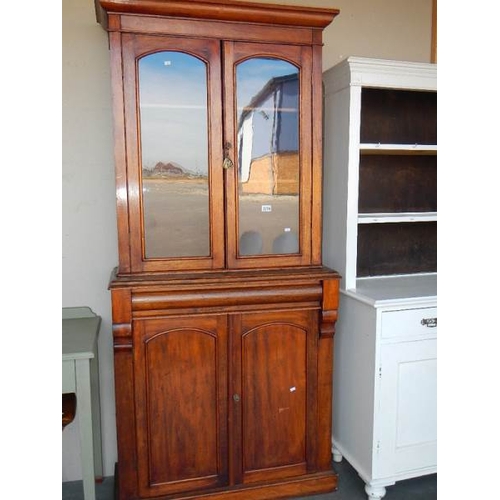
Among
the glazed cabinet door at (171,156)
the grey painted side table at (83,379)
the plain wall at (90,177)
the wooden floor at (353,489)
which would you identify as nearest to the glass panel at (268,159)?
the glazed cabinet door at (171,156)

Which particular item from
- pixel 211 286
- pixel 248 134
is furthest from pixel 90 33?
pixel 211 286

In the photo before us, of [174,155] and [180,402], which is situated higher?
[174,155]

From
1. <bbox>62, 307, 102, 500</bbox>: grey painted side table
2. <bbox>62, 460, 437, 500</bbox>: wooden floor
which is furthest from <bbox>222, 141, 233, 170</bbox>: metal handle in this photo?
<bbox>62, 460, 437, 500</bbox>: wooden floor

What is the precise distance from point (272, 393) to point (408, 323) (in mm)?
645

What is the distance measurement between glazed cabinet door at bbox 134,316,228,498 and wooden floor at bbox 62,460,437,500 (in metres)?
0.42

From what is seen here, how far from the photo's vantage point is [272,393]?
77.4 inches

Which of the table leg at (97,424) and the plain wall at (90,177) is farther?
the table leg at (97,424)

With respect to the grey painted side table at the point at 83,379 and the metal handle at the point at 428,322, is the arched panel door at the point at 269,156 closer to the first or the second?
the metal handle at the point at 428,322

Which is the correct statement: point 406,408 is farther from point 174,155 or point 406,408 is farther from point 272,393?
point 174,155

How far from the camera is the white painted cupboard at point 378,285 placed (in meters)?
1.98

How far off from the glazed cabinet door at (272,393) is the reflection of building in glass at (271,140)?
55cm

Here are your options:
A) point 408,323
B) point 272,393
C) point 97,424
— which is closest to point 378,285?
point 408,323

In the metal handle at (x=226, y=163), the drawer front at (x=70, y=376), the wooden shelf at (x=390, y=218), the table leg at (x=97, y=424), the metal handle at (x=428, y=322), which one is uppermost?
the metal handle at (x=226, y=163)
